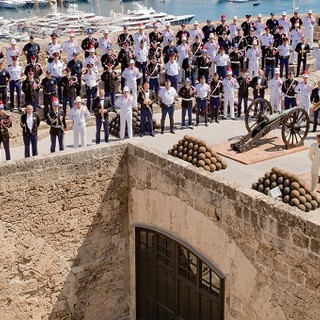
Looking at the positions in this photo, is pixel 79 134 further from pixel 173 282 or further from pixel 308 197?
pixel 308 197

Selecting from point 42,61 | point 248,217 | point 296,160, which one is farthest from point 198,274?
point 42,61

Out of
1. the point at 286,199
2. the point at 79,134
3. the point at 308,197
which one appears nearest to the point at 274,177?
the point at 286,199

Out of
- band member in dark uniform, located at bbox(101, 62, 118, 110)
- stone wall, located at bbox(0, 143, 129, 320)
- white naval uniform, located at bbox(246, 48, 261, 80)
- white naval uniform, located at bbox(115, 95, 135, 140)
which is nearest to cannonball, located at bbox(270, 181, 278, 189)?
stone wall, located at bbox(0, 143, 129, 320)

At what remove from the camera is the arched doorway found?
13391mm

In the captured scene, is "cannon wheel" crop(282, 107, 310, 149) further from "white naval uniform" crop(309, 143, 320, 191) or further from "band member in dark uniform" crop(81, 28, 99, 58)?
"band member in dark uniform" crop(81, 28, 99, 58)

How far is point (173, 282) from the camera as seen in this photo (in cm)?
1438

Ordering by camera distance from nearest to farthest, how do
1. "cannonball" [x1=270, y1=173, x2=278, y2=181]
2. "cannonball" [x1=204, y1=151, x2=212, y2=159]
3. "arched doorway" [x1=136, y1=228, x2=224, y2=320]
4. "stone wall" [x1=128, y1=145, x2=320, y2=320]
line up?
1. "stone wall" [x1=128, y1=145, x2=320, y2=320]
2. "cannonball" [x1=270, y1=173, x2=278, y2=181]
3. "arched doorway" [x1=136, y1=228, x2=224, y2=320]
4. "cannonball" [x1=204, y1=151, x2=212, y2=159]

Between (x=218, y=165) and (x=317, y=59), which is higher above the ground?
(x=317, y=59)

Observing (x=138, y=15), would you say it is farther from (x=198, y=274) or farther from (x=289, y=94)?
(x=198, y=274)

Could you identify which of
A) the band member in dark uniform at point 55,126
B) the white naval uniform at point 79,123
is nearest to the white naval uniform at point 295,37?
the white naval uniform at point 79,123

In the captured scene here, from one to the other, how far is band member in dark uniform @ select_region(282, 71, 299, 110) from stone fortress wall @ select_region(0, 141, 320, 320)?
704 cm

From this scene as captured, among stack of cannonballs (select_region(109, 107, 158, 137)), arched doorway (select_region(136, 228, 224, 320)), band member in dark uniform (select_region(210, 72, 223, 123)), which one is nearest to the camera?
arched doorway (select_region(136, 228, 224, 320))

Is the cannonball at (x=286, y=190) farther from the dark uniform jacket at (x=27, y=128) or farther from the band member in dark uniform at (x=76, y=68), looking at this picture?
the band member in dark uniform at (x=76, y=68)

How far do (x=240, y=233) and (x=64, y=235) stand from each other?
13.4 ft
